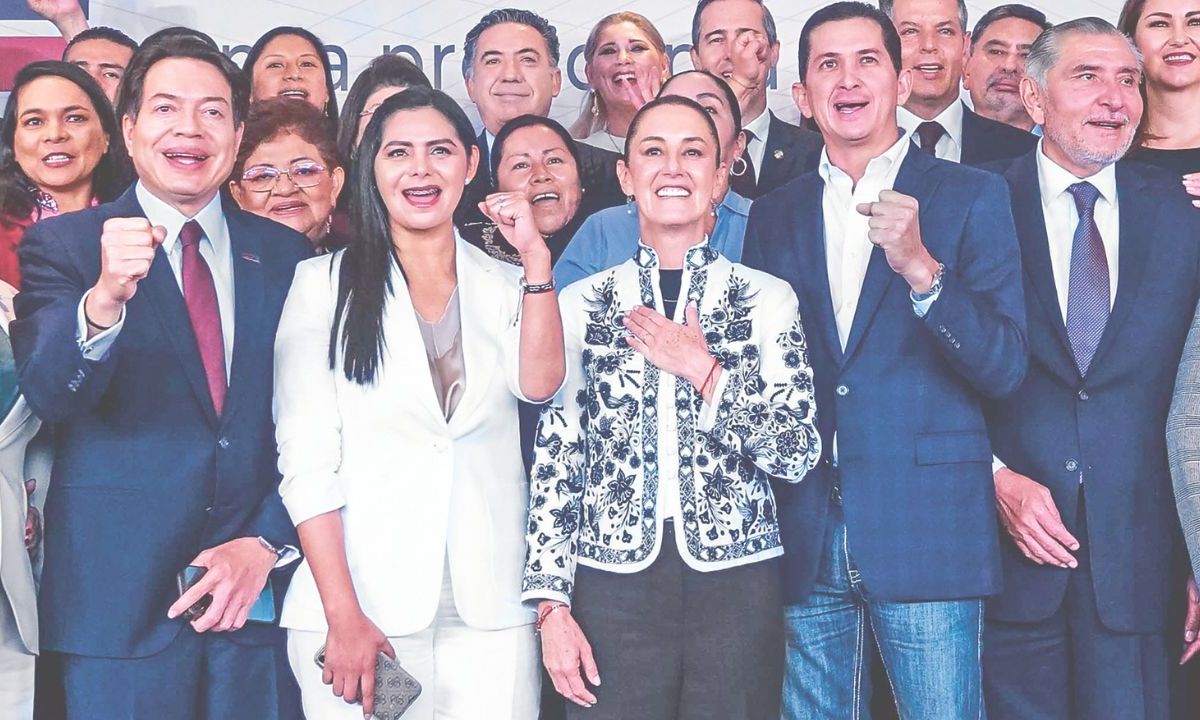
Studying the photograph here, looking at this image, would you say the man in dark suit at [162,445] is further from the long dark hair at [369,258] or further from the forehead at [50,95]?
the forehead at [50,95]

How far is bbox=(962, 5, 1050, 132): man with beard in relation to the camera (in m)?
4.25

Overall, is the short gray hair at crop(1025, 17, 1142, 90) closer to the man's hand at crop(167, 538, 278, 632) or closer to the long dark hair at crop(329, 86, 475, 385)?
the long dark hair at crop(329, 86, 475, 385)

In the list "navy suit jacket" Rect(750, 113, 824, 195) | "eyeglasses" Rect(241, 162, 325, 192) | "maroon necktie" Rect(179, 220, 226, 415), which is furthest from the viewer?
"navy suit jacket" Rect(750, 113, 824, 195)

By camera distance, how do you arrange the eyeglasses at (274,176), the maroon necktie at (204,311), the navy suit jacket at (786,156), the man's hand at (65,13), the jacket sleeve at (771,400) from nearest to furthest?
the jacket sleeve at (771,400) < the maroon necktie at (204,311) < the eyeglasses at (274,176) < the navy suit jacket at (786,156) < the man's hand at (65,13)

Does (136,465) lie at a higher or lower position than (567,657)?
higher

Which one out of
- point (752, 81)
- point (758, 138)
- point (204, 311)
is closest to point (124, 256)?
point (204, 311)

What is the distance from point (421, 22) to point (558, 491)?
268 cm

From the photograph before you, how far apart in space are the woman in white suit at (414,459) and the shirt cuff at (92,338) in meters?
0.34

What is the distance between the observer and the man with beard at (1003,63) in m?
4.25

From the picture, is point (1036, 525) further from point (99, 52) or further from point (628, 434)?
point (99, 52)

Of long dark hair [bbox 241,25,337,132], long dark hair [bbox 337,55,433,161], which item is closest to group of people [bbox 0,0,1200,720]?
long dark hair [bbox 337,55,433,161]

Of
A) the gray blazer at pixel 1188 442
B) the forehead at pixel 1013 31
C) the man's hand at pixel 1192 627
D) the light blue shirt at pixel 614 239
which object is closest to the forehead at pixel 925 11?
the forehead at pixel 1013 31

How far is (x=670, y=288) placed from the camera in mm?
2824

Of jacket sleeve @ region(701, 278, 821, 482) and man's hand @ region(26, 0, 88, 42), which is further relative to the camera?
man's hand @ region(26, 0, 88, 42)
